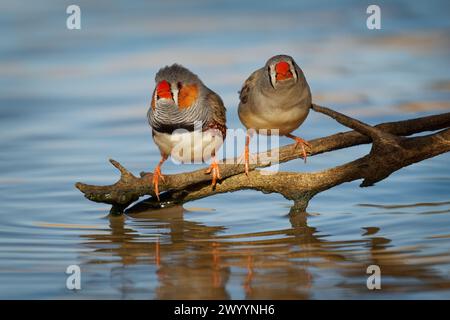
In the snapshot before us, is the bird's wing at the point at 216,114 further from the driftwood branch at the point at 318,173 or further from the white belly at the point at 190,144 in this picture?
the driftwood branch at the point at 318,173

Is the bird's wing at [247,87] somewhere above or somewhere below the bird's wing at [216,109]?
above

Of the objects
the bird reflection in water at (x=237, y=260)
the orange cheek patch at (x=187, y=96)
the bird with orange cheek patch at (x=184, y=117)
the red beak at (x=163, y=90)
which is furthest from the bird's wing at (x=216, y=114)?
the bird reflection in water at (x=237, y=260)

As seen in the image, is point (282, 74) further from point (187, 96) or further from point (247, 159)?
point (247, 159)

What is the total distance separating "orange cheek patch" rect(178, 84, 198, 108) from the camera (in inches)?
246

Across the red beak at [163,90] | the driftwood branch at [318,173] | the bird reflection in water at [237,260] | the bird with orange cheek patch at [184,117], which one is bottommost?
the bird reflection in water at [237,260]

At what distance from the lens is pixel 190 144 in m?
6.26

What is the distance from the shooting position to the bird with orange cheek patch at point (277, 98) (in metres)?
6.16

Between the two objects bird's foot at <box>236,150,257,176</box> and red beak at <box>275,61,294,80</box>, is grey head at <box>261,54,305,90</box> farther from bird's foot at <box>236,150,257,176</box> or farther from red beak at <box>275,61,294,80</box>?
bird's foot at <box>236,150,257,176</box>

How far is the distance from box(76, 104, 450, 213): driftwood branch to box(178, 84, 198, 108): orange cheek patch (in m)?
0.58

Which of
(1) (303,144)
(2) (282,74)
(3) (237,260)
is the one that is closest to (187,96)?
(2) (282,74)

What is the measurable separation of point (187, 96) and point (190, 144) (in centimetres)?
31

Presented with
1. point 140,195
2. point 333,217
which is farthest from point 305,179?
point 140,195

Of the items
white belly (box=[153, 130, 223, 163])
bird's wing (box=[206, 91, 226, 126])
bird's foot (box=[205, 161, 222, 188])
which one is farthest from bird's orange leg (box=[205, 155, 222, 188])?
bird's wing (box=[206, 91, 226, 126])

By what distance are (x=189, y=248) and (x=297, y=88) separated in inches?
49.4
